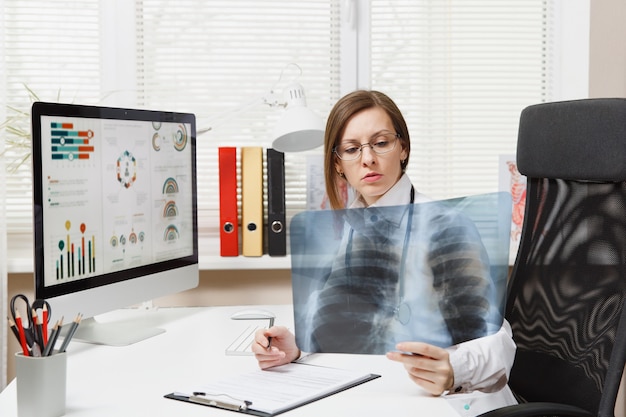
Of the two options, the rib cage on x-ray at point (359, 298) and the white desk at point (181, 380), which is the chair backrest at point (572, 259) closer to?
the white desk at point (181, 380)

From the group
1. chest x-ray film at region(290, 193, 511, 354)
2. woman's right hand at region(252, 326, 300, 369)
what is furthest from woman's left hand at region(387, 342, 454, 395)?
woman's right hand at region(252, 326, 300, 369)

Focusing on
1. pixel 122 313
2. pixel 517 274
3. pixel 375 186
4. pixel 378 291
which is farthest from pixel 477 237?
pixel 122 313

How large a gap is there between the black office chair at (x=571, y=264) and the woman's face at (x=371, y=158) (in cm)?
32

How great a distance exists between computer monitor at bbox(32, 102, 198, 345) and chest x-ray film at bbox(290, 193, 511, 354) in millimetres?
540

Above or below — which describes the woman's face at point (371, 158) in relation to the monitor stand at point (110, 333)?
above

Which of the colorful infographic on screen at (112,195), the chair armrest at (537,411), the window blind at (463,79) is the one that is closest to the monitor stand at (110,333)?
the colorful infographic on screen at (112,195)

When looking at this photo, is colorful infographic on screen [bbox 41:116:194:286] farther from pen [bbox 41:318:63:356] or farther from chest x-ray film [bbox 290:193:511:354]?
chest x-ray film [bbox 290:193:511:354]

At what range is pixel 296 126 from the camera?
1.94m

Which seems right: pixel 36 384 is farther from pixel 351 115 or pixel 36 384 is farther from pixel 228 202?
pixel 228 202

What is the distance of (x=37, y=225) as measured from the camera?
1353mm

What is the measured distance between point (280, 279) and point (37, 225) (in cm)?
115

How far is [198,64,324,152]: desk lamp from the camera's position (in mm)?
1950

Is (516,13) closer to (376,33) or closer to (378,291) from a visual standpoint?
(376,33)

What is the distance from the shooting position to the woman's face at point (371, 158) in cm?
173
